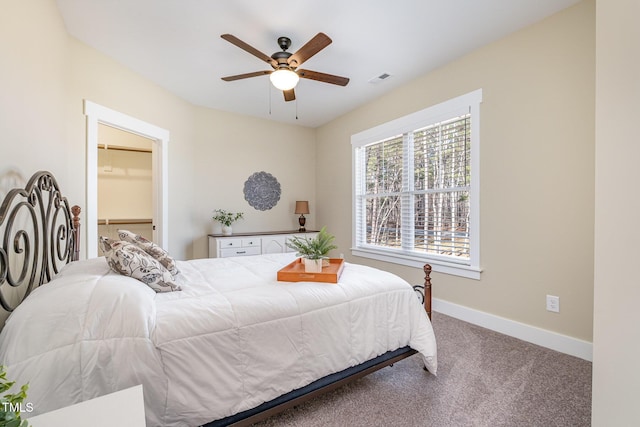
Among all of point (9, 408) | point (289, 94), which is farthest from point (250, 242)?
point (9, 408)

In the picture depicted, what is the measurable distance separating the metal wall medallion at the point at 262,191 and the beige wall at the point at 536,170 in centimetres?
293

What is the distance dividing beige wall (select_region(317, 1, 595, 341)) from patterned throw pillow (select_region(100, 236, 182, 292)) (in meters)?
2.75

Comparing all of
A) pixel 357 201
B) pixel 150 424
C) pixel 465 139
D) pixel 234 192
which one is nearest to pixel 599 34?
pixel 465 139

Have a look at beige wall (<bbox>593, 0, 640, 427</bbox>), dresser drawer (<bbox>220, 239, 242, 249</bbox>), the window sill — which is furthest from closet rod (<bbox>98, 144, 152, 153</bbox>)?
beige wall (<bbox>593, 0, 640, 427</bbox>)

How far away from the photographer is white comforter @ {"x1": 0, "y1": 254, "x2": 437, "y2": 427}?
103cm

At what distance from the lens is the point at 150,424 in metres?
1.14

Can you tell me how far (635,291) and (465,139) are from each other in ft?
7.29

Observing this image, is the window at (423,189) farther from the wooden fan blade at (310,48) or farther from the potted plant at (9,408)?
the potted plant at (9,408)

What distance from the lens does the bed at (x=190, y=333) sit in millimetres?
1040

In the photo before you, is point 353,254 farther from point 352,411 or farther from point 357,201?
point 352,411

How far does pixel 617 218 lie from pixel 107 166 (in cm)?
569

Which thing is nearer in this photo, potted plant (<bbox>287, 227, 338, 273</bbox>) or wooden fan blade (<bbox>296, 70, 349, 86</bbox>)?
potted plant (<bbox>287, 227, 338, 273</bbox>)

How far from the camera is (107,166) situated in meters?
4.51

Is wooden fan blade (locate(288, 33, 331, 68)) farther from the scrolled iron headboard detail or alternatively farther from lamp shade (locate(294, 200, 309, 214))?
lamp shade (locate(294, 200, 309, 214))
